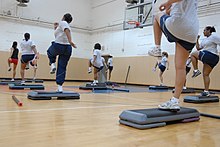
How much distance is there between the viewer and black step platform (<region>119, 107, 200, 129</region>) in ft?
6.30

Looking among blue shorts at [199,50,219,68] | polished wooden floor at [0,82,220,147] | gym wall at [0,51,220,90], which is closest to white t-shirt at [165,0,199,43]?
polished wooden floor at [0,82,220,147]

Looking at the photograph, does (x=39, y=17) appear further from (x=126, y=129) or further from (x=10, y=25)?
(x=126, y=129)

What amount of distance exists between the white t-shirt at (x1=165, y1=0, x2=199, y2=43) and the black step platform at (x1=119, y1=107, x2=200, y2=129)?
691 millimetres

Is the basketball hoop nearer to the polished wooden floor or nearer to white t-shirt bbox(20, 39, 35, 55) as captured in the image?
white t-shirt bbox(20, 39, 35, 55)

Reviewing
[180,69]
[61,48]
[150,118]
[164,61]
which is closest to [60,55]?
[61,48]

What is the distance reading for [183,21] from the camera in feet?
7.09

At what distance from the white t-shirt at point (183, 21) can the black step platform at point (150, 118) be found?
691 mm

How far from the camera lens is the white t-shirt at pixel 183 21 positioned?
2.16 m

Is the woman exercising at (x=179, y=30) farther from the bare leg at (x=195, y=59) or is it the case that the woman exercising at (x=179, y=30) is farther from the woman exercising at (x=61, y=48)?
the bare leg at (x=195, y=59)

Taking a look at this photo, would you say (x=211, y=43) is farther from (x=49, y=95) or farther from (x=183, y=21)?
(x=49, y=95)

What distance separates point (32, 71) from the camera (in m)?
11.4

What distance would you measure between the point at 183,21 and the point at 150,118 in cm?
91

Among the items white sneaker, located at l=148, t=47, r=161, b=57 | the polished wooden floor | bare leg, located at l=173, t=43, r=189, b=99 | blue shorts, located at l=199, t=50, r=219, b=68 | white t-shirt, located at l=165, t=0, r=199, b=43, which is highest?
white t-shirt, located at l=165, t=0, r=199, b=43

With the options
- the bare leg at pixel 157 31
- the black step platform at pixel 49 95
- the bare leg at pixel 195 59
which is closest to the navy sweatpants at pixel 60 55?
the black step platform at pixel 49 95
